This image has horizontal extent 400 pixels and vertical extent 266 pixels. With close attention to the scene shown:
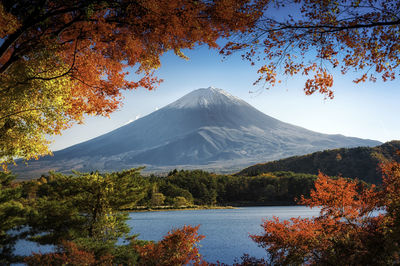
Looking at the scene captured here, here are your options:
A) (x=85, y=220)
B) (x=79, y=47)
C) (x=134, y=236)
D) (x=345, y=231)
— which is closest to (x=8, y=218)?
(x=85, y=220)

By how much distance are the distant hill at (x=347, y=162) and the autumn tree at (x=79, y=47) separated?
66885 millimetres

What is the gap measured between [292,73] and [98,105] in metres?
4.23

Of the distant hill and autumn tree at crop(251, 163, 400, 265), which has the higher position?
autumn tree at crop(251, 163, 400, 265)

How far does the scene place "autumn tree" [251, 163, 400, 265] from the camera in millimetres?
4578

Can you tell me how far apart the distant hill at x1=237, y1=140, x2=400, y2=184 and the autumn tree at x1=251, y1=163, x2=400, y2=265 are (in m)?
65.0

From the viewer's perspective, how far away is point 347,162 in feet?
247

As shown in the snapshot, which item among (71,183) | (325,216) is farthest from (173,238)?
(71,183)

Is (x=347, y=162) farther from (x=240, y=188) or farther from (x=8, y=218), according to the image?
(x=8, y=218)

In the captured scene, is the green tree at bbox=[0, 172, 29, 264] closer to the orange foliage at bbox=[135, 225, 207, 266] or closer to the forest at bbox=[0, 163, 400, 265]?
the forest at bbox=[0, 163, 400, 265]

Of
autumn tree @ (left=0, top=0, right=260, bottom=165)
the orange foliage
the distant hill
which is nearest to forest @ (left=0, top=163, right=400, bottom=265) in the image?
the orange foliage

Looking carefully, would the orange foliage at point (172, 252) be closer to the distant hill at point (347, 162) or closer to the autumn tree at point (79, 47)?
the autumn tree at point (79, 47)

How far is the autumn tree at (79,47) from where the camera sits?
17.0ft

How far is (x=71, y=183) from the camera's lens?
10.1 m

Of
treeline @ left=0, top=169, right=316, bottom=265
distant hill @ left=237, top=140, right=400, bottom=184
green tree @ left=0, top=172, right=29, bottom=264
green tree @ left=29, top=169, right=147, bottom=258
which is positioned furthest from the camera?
distant hill @ left=237, top=140, right=400, bottom=184
